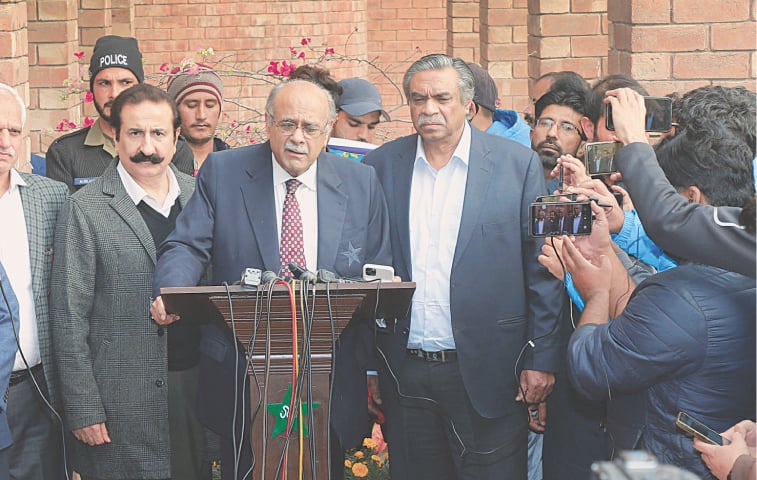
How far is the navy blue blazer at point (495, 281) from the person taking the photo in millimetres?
4273

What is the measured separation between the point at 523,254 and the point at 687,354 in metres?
1.44

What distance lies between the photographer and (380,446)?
5742 millimetres

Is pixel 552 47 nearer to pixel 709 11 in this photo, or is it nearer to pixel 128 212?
pixel 709 11

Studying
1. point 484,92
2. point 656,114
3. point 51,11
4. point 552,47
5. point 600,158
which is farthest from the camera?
point 51,11

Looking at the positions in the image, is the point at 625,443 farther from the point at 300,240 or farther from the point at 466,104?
the point at 466,104

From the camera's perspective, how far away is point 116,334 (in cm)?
432

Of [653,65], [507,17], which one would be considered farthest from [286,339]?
[507,17]

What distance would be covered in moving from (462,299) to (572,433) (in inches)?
32.0

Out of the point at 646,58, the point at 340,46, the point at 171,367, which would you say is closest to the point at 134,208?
the point at 171,367

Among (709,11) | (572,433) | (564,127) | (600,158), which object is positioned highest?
(709,11)

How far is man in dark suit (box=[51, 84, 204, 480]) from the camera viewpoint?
13.8 feet

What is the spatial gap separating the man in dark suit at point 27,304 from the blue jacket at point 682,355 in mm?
2168

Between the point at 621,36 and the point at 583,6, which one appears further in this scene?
the point at 583,6

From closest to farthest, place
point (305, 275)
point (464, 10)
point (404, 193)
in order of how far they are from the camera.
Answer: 1. point (305, 275)
2. point (404, 193)
3. point (464, 10)
